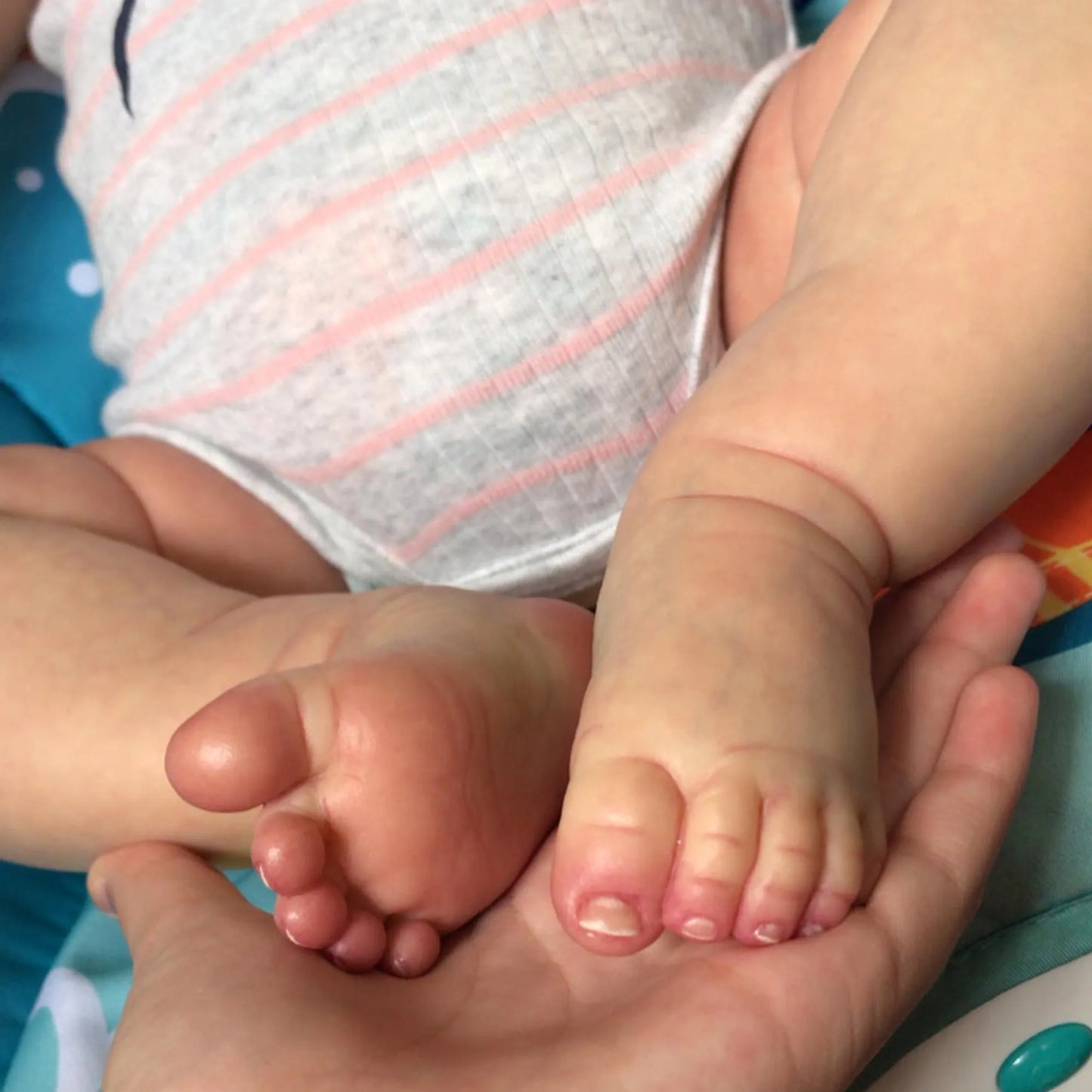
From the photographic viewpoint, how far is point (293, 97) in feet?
2.38

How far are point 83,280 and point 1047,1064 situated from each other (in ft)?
3.19

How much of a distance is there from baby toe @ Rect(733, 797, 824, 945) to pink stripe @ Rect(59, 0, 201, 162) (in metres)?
0.67

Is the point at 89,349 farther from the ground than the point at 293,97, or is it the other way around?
the point at 293,97

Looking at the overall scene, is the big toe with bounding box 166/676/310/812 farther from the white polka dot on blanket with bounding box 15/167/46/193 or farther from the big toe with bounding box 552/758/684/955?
the white polka dot on blanket with bounding box 15/167/46/193

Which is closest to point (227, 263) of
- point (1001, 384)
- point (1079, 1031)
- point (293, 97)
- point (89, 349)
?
point (293, 97)

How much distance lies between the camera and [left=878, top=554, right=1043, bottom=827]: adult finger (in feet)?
1.85

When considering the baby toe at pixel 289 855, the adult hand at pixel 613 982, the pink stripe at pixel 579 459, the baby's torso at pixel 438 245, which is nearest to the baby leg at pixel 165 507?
the baby's torso at pixel 438 245

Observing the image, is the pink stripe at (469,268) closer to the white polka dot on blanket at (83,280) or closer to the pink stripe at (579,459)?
the pink stripe at (579,459)

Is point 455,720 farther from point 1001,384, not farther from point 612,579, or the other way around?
point 1001,384

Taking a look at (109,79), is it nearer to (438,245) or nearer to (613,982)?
(438,245)

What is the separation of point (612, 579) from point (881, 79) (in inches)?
11.0

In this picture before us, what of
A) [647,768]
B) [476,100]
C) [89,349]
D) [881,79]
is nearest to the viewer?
[647,768]

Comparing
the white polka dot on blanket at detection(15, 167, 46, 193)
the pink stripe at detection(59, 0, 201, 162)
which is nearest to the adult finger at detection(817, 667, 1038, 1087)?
the pink stripe at detection(59, 0, 201, 162)

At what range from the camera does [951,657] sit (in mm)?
577
